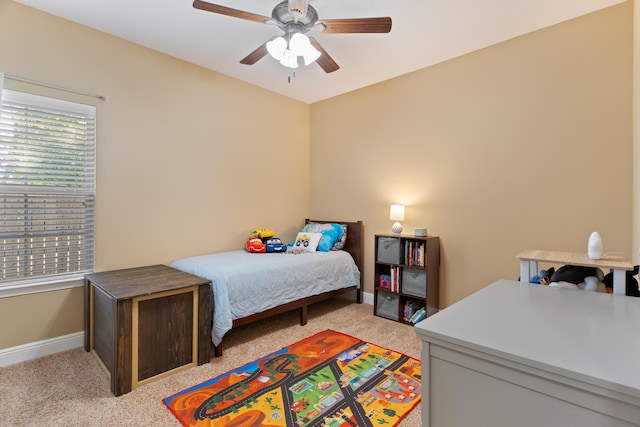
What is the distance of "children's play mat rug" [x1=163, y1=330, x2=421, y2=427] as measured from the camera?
1735 mm

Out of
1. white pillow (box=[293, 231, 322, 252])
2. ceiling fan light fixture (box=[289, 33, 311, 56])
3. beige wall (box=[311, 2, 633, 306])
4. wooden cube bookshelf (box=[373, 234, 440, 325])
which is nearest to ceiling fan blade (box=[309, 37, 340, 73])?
ceiling fan light fixture (box=[289, 33, 311, 56])

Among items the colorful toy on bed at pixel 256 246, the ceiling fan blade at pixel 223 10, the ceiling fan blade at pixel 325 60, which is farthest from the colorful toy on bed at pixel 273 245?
the ceiling fan blade at pixel 223 10

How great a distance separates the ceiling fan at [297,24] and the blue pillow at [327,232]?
6.76ft

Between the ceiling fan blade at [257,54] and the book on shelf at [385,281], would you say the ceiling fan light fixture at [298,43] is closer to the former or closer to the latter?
the ceiling fan blade at [257,54]

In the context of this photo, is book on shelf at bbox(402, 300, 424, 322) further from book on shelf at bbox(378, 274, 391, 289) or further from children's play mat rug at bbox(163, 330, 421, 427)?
children's play mat rug at bbox(163, 330, 421, 427)

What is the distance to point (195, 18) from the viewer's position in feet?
8.11

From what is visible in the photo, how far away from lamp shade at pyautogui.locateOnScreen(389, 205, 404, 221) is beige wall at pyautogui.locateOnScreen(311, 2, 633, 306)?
0.18 meters

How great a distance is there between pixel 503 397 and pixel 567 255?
120 centimetres

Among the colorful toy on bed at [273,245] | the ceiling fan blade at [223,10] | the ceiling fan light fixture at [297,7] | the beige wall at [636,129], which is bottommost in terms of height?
the colorful toy on bed at [273,245]

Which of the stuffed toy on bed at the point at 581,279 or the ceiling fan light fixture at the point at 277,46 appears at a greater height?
the ceiling fan light fixture at the point at 277,46

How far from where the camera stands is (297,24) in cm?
219

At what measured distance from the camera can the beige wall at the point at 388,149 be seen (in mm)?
2375

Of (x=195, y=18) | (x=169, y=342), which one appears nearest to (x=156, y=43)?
(x=195, y=18)

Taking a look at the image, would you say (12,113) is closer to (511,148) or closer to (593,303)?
(593,303)
